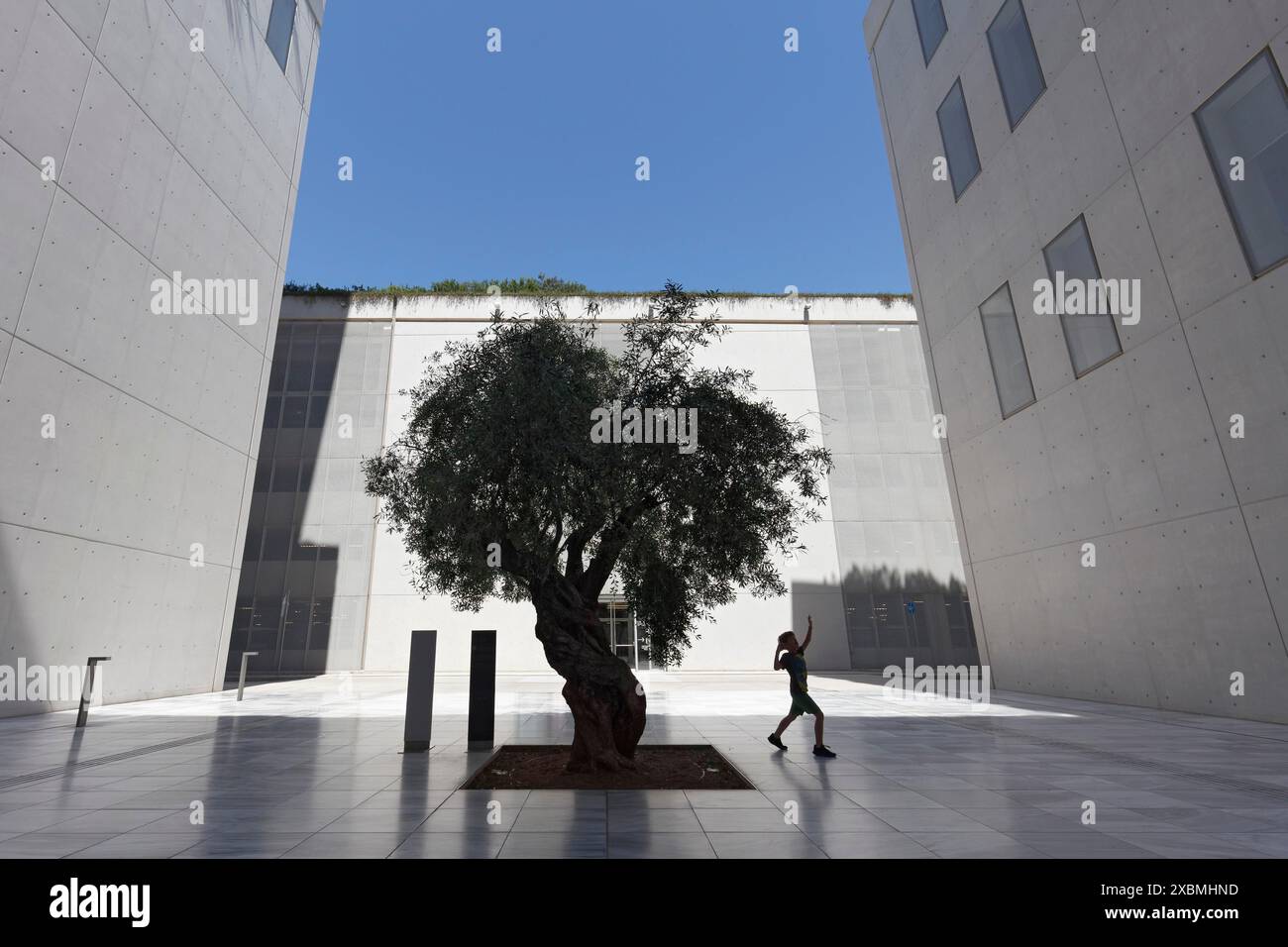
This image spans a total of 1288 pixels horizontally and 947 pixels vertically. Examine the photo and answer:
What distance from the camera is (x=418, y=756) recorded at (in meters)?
9.77

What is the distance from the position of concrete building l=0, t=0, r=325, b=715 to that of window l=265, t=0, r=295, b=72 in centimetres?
19

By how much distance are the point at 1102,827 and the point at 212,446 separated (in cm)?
2296

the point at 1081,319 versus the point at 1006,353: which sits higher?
the point at 1006,353

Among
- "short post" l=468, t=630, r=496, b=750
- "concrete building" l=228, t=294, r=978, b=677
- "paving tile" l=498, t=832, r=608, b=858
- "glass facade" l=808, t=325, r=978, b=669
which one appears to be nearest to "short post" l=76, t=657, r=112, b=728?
"short post" l=468, t=630, r=496, b=750

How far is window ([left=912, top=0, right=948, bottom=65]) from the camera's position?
68.2 feet

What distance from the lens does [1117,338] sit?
Answer: 46.7 ft

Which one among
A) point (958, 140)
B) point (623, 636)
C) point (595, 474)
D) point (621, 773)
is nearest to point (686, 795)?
point (621, 773)

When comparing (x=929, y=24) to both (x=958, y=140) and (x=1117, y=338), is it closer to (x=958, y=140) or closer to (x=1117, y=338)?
(x=958, y=140)

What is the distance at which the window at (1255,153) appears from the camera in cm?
1079

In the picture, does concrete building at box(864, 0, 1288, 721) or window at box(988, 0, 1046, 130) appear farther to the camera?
window at box(988, 0, 1046, 130)

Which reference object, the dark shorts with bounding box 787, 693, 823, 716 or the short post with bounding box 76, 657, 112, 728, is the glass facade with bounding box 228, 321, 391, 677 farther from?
the dark shorts with bounding box 787, 693, 823, 716

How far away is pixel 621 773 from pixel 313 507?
28.1 m
